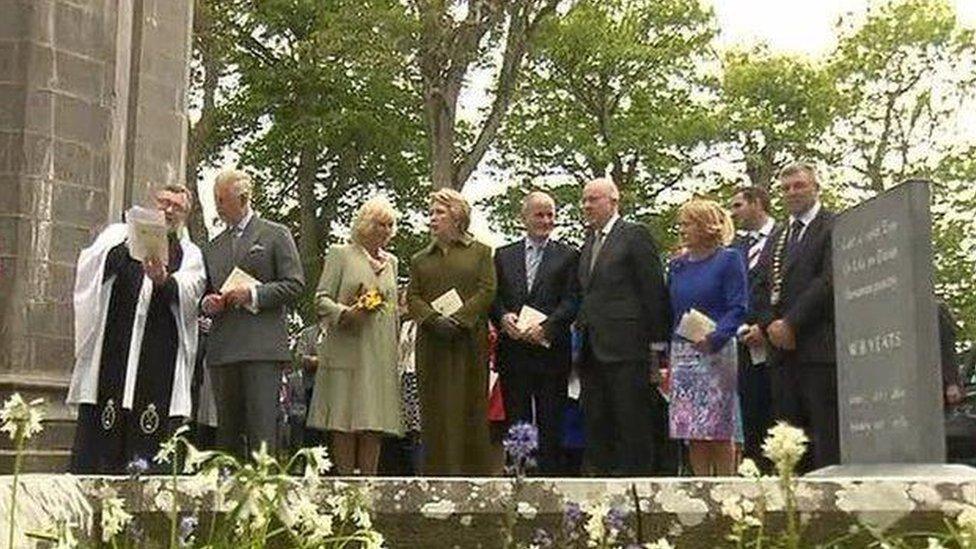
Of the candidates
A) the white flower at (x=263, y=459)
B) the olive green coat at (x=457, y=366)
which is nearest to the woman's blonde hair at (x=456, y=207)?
the olive green coat at (x=457, y=366)

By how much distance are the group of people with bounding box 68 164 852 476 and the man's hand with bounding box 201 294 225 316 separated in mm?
19

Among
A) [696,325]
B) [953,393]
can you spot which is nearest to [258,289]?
[696,325]

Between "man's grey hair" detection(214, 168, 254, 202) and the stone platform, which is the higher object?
"man's grey hair" detection(214, 168, 254, 202)

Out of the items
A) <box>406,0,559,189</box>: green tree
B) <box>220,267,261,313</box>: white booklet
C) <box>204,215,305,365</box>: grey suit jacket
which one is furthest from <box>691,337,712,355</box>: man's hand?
<box>406,0,559,189</box>: green tree

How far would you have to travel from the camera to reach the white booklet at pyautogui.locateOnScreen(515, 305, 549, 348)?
869cm

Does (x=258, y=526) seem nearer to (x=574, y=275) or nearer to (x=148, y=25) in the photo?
(x=574, y=275)

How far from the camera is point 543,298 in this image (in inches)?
354

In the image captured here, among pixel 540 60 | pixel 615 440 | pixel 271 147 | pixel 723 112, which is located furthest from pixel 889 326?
pixel 723 112

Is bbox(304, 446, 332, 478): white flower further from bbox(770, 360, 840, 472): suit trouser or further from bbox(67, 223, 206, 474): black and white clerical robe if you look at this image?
bbox(67, 223, 206, 474): black and white clerical robe

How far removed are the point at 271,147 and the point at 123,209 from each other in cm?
2358

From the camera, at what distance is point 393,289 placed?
9.23 meters

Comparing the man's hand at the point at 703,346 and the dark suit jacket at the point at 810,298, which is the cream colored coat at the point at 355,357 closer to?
the man's hand at the point at 703,346

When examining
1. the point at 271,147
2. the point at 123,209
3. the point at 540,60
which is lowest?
the point at 123,209

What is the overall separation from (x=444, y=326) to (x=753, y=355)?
161cm
